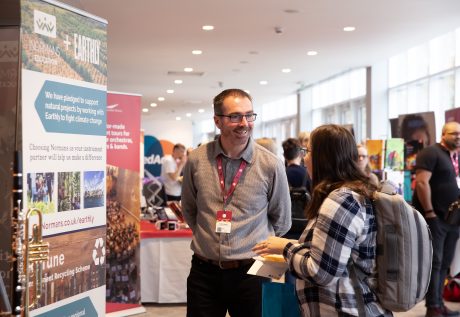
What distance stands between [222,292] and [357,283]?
81cm

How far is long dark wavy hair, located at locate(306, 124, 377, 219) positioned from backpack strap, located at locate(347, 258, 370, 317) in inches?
8.5

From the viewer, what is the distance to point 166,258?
18.6ft

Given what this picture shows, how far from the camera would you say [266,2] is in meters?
7.78

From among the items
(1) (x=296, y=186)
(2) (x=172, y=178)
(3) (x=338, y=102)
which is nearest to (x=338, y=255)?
(1) (x=296, y=186)

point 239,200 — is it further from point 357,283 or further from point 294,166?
point 294,166

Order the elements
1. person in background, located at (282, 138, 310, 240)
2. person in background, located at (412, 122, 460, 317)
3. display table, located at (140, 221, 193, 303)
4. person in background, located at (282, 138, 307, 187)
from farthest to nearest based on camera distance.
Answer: display table, located at (140, 221, 193, 303)
person in background, located at (282, 138, 307, 187)
person in background, located at (412, 122, 460, 317)
person in background, located at (282, 138, 310, 240)

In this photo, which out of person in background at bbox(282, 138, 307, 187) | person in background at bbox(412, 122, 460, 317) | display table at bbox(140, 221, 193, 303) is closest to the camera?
person in background at bbox(412, 122, 460, 317)

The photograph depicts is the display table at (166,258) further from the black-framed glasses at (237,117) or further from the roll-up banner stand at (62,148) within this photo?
the black-framed glasses at (237,117)

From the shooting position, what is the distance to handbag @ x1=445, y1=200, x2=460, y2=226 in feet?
16.5

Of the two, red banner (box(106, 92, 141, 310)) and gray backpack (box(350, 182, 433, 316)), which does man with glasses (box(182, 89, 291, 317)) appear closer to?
gray backpack (box(350, 182, 433, 316))

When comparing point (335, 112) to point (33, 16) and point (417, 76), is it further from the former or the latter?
point (33, 16)

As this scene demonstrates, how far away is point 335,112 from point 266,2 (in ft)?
27.3

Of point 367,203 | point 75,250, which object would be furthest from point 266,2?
point 367,203

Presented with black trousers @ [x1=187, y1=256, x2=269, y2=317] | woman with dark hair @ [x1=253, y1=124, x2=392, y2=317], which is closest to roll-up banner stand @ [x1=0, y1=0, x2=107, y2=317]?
black trousers @ [x1=187, y1=256, x2=269, y2=317]
